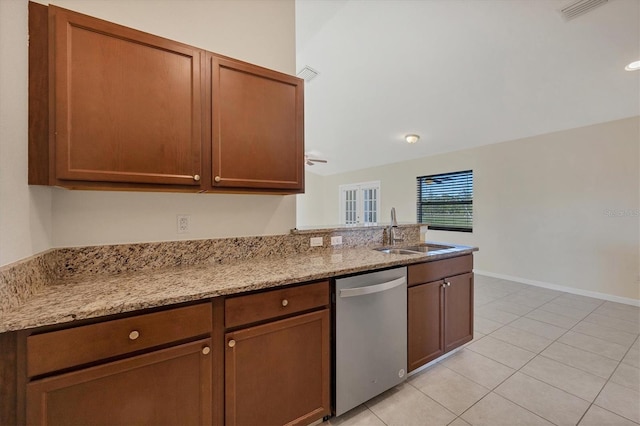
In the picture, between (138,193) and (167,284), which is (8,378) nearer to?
(167,284)

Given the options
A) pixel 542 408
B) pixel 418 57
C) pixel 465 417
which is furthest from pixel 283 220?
pixel 418 57

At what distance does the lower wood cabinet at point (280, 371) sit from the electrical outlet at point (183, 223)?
79cm

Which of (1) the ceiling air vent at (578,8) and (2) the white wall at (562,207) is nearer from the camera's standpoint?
(1) the ceiling air vent at (578,8)

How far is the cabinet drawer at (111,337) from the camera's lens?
846 millimetres

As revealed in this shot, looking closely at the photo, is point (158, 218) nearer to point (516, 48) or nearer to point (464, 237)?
point (516, 48)

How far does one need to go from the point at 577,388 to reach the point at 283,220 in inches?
96.0

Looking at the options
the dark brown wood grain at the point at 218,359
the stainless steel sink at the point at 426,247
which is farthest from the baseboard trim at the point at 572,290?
the dark brown wood grain at the point at 218,359

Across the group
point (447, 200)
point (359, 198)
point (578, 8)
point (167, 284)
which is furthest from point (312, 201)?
point (167, 284)

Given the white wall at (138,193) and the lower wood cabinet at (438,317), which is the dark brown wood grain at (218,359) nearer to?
the white wall at (138,193)

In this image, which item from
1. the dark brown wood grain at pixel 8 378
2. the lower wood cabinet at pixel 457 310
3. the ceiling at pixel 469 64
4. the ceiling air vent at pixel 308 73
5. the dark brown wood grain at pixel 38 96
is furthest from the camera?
the ceiling air vent at pixel 308 73

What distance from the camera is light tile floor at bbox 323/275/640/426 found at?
157 cm

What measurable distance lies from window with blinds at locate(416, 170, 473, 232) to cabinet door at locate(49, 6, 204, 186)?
201 inches

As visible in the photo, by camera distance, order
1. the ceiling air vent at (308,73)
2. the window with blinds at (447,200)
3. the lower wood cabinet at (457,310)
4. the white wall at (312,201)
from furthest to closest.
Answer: the white wall at (312,201), the window with blinds at (447,200), the ceiling air vent at (308,73), the lower wood cabinet at (457,310)

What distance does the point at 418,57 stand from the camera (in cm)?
307
